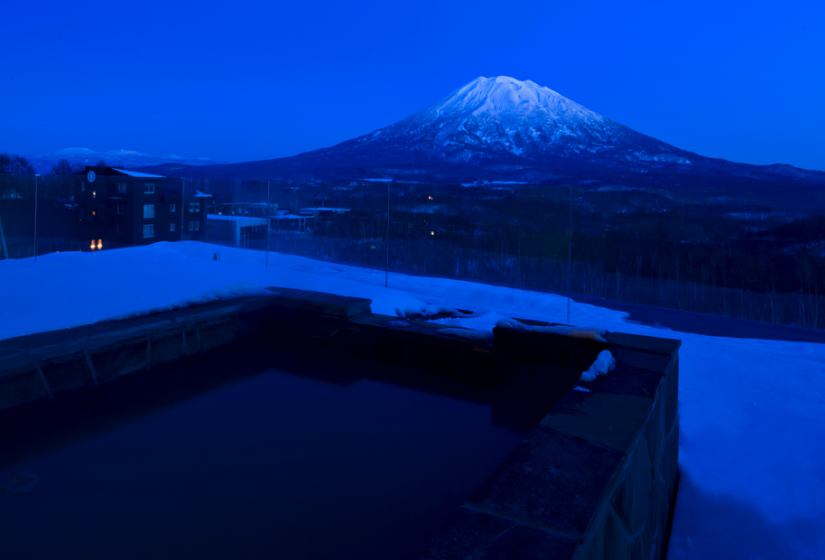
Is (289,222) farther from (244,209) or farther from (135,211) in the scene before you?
(135,211)

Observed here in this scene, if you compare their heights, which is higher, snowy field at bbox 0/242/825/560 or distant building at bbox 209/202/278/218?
distant building at bbox 209/202/278/218

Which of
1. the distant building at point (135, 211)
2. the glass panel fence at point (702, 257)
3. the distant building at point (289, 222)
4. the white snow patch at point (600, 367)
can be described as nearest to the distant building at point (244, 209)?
the distant building at point (289, 222)

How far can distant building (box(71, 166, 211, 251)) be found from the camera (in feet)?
34.2

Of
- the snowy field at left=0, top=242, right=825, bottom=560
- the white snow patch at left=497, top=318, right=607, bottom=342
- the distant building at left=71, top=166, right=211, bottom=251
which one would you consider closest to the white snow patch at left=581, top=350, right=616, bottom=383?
the white snow patch at left=497, top=318, right=607, bottom=342

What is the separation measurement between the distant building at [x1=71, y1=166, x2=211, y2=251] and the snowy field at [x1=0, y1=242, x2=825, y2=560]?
5.09 meters

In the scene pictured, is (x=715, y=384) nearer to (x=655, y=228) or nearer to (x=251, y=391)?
(x=251, y=391)

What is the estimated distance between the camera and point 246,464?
2023 millimetres

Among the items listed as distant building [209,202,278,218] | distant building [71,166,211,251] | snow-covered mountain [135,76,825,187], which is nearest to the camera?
distant building [209,202,278,218]

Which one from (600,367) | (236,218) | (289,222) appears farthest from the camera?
(236,218)

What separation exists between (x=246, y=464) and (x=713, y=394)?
3313 mm

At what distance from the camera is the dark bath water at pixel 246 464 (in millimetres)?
1590

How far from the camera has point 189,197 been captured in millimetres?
12047

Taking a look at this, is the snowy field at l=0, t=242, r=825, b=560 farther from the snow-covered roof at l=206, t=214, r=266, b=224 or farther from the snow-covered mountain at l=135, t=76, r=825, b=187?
the snow-covered mountain at l=135, t=76, r=825, b=187

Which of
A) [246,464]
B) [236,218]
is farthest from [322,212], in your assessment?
[246,464]
